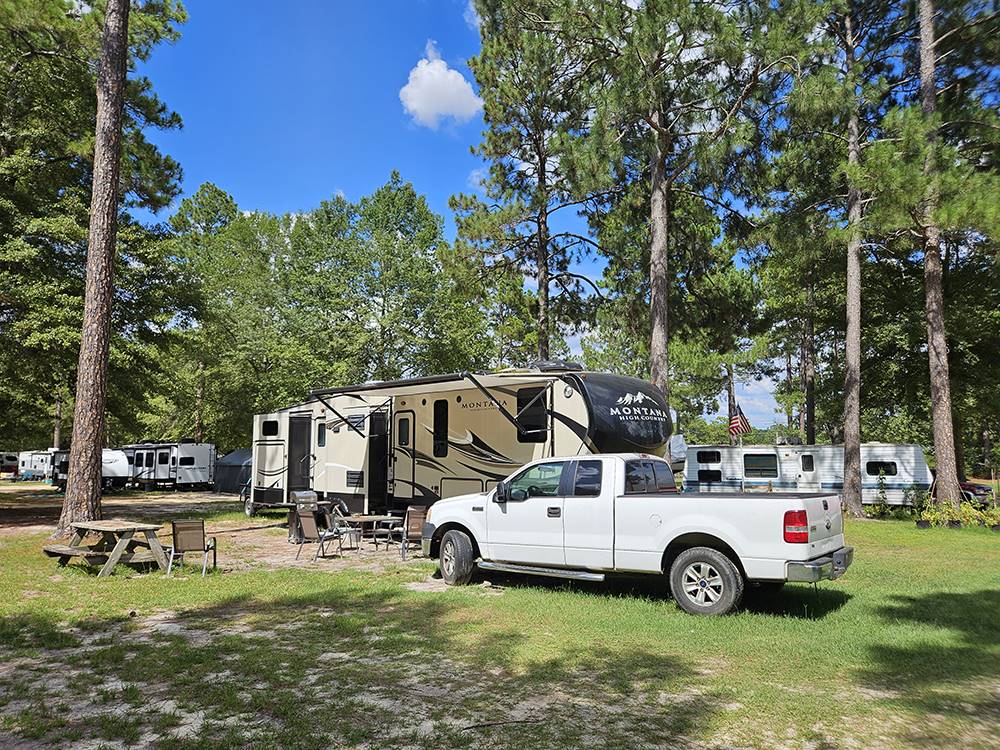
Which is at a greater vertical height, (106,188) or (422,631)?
(106,188)

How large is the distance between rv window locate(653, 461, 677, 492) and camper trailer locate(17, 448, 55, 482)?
5001 cm

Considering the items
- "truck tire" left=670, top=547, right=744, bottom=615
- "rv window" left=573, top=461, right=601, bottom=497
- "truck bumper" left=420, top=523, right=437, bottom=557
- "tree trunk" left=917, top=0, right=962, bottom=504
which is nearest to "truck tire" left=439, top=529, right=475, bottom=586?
"truck bumper" left=420, top=523, right=437, bottom=557

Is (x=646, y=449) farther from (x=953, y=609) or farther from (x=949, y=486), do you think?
(x=949, y=486)

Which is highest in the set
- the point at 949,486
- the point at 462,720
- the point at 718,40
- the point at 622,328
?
the point at 718,40

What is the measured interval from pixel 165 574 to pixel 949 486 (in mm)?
16616

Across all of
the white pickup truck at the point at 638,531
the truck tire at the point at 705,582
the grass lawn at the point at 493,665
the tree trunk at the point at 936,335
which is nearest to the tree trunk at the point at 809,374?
the tree trunk at the point at 936,335

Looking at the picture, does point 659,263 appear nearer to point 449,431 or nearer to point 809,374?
point 449,431

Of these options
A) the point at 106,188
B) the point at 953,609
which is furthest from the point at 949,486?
the point at 106,188

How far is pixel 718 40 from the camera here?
15.1 meters

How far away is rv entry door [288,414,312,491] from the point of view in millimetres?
16531

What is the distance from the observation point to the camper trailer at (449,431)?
36.4 ft

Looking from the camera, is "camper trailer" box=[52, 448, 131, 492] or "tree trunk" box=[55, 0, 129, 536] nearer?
"tree trunk" box=[55, 0, 129, 536]

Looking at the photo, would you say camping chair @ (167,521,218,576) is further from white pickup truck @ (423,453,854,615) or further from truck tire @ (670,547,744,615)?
truck tire @ (670,547,744,615)

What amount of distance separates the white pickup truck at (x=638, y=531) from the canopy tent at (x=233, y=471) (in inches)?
841
